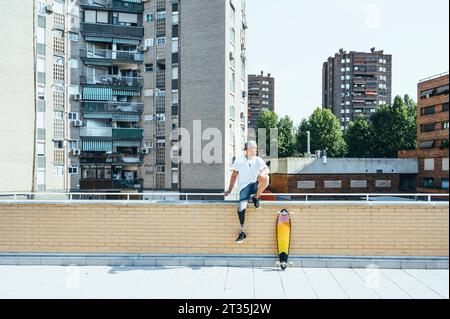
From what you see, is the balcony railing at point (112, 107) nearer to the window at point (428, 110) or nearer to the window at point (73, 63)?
the window at point (73, 63)

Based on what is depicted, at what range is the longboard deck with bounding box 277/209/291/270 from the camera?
708 centimetres

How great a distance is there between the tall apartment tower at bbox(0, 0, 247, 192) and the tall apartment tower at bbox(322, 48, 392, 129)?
58.8 m

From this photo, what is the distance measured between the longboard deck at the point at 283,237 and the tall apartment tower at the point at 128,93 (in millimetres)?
16986

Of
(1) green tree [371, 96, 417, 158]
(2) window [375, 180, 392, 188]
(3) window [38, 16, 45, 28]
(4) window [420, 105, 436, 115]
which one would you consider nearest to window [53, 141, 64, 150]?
(3) window [38, 16, 45, 28]

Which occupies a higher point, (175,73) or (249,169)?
(175,73)

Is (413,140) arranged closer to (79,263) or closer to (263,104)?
(79,263)

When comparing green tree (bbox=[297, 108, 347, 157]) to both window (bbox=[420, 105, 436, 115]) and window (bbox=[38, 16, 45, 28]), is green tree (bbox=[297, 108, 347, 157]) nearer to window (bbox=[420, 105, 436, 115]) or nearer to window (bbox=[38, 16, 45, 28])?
window (bbox=[420, 105, 436, 115])

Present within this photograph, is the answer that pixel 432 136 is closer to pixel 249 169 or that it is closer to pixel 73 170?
pixel 249 169

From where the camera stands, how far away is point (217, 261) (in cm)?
726

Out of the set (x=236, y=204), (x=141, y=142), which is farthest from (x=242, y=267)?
(x=141, y=142)

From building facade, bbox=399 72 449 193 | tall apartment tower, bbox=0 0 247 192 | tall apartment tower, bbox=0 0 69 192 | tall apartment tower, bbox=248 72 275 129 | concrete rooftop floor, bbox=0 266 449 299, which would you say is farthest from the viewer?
tall apartment tower, bbox=248 72 275 129

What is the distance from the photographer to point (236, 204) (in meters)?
7.37

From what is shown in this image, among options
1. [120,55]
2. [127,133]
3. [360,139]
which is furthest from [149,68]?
[360,139]

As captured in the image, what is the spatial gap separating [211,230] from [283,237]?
1623mm
